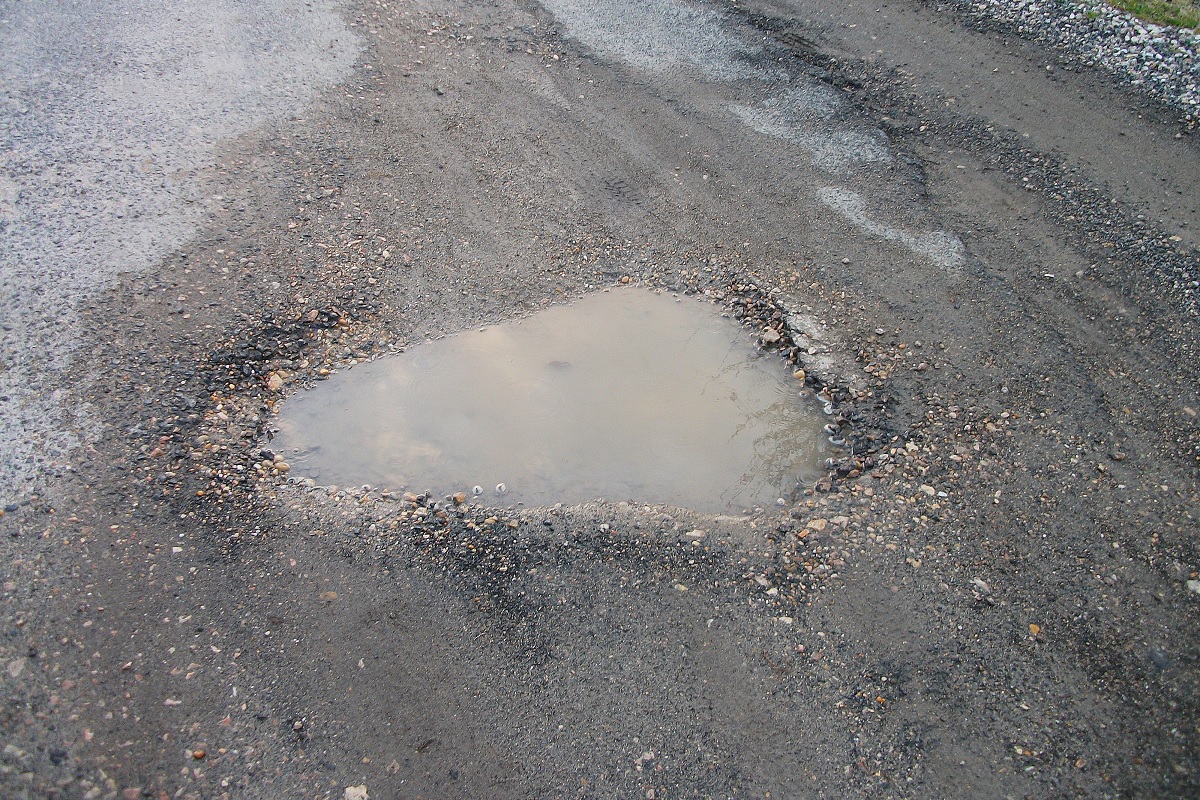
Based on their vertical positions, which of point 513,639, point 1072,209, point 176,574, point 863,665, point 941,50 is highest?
point 941,50

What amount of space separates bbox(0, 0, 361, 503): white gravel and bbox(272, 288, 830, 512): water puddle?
1370mm

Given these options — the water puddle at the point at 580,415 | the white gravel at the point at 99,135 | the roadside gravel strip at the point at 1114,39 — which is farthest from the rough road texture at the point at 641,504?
the roadside gravel strip at the point at 1114,39

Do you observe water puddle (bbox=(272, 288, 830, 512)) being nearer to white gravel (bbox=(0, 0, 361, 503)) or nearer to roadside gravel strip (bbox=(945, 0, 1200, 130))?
white gravel (bbox=(0, 0, 361, 503))

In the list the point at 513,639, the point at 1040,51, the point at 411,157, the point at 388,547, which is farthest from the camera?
the point at 1040,51

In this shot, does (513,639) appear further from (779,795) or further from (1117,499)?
(1117,499)

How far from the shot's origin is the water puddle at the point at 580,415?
410cm

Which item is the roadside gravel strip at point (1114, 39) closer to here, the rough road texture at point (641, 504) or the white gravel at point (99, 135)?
the rough road texture at point (641, 504)

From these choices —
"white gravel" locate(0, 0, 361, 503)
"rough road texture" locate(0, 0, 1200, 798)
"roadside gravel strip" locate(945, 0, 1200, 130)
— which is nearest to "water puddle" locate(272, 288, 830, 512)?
"rough road texture" locate(0, 0, 1200, 798)

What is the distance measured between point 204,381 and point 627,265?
2703mm

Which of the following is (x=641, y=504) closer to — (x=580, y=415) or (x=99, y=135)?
(x=580, y=415)

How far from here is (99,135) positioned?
5656 mm

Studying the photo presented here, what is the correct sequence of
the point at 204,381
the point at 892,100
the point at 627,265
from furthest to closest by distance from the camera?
1. the point at 892,100
2. the point at 627,265
3. the point at 204,381

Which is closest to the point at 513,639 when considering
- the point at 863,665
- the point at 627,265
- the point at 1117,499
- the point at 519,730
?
the point at 519,730

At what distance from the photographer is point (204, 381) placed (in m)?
4.23
